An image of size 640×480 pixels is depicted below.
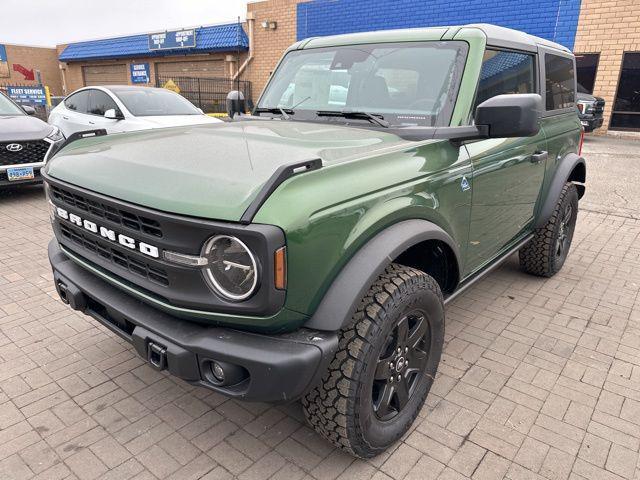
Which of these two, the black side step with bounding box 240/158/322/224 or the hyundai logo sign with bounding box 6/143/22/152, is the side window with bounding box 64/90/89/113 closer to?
the hyundai logo sign with bounding box 6/143/22/152

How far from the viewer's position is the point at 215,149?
2.29m

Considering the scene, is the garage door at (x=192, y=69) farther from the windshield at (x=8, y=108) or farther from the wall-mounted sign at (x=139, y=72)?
the windshield at (x=8, y=108)

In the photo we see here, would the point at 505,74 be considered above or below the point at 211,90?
above

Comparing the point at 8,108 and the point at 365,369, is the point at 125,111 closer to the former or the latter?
the point at 8,108

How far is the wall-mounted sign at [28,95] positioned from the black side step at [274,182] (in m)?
17.1

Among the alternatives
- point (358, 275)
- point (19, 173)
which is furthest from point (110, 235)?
point (19, 173)

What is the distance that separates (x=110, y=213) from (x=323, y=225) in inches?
39.1

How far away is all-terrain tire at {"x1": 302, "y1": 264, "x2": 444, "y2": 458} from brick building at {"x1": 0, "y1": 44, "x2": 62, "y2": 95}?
1440 inches

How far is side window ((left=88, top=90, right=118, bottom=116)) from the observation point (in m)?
8.73

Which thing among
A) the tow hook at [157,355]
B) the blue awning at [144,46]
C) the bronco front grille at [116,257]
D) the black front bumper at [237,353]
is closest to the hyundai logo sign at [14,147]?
the bronco front grille at [116,257]

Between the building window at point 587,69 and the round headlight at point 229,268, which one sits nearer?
the round headlight at point 229,268

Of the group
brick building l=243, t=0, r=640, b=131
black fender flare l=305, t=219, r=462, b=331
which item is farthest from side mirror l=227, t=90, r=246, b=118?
brick building l=243, t=0, r=640, b=131

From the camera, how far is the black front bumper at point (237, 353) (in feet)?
5.91

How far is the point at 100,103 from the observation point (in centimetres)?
895
